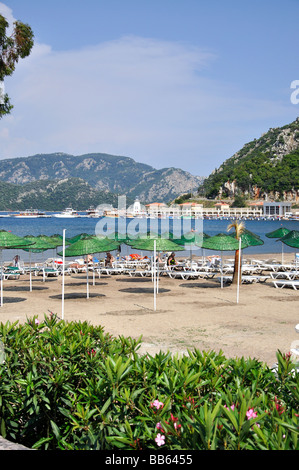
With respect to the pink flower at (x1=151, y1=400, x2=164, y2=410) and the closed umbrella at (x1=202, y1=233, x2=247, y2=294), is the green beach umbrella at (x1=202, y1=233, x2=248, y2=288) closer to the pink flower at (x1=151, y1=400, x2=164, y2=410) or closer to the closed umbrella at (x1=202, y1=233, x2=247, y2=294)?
the closed umbrella at (x1=202, y1=233, x2=247, y2=294)

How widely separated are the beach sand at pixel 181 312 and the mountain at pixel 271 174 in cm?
16292

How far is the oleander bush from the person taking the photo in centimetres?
269

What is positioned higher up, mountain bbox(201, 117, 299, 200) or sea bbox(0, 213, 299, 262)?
mountain bbox(201, 117, 299, 200)

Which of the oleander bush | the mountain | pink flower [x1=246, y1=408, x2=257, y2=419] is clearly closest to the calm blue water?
Result: the oleander bush

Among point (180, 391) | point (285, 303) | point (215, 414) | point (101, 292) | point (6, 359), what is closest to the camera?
point (215, 414)

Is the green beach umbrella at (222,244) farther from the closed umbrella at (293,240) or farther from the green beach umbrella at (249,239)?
the closed umbrella at (293,240)

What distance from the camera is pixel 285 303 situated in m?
13.3

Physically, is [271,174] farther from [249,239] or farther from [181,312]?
[181,312]

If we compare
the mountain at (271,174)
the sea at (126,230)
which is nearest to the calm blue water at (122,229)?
the sea at (126,230)

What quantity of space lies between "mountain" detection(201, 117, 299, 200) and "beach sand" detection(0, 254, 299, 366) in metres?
163

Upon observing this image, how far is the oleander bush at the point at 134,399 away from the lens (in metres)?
2.69

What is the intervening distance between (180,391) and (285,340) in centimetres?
589
